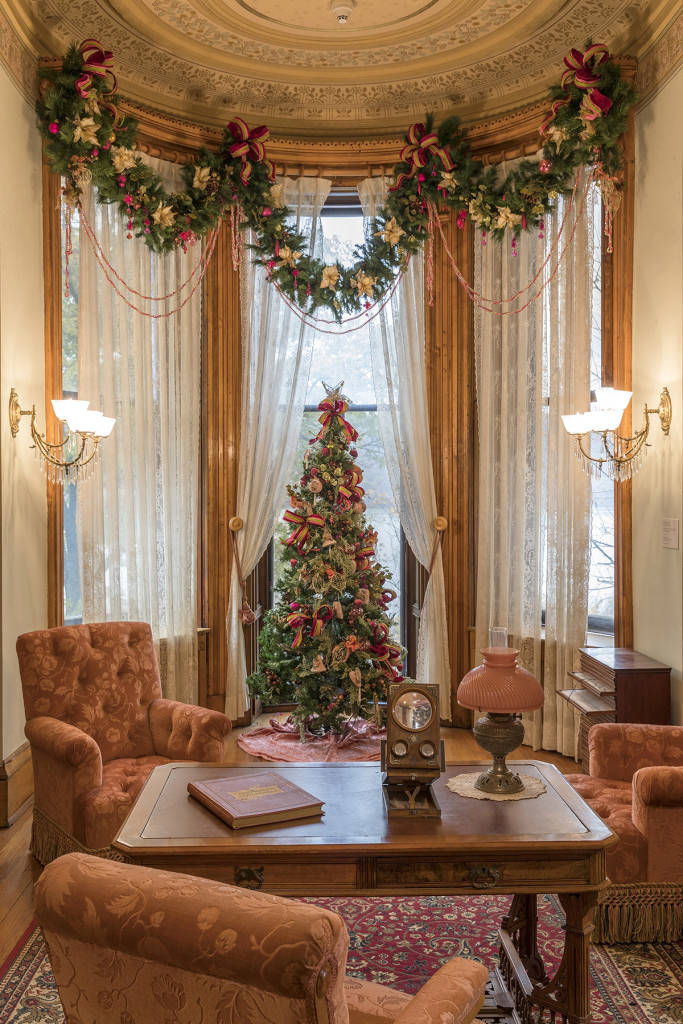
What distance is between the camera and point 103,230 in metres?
5.24

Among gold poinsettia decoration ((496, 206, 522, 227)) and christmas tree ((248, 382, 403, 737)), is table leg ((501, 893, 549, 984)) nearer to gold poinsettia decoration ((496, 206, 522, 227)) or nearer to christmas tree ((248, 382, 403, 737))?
christmas tree ((248, 382, 403, 737))

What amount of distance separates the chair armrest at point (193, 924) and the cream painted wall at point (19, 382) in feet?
10.4

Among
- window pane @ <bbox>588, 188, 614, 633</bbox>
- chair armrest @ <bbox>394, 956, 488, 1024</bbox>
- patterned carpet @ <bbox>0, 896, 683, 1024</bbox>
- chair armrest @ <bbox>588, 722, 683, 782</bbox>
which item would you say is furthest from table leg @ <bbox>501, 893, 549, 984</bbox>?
window pane @ <bbox>588, 188, 614, 633</bbox>

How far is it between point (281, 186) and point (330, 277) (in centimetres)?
79

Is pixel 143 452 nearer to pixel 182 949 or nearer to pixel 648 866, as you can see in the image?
pixel 648 866

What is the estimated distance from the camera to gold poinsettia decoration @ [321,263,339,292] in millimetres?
5562

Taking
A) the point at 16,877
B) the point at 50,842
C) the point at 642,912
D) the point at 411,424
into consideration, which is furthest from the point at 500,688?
the point at 411,424

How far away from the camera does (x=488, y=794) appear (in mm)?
2680

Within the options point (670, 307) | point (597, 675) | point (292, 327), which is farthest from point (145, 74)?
point (597, 675)

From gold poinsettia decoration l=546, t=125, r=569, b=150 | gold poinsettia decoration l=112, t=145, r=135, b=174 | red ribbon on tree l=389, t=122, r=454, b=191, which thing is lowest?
gold poinsettia decoration l=112, t=145, r=135, b=174

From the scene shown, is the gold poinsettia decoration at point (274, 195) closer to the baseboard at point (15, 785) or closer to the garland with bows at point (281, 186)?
the garland with bows at point (281, 186)

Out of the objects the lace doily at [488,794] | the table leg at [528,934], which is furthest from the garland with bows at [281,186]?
the table leg at [528,934]

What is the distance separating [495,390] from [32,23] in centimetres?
341

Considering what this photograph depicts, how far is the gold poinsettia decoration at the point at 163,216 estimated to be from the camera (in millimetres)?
5141
